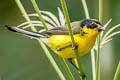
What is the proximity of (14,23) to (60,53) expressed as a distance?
1.05 metres

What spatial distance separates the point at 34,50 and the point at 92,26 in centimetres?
119

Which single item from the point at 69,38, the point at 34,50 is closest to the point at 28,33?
the point at 69,38

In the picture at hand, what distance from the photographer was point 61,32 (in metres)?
1.22

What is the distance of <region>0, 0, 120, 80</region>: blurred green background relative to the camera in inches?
76.7

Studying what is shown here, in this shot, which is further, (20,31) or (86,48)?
(86,48)

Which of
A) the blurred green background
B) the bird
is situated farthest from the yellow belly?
the blurred green background

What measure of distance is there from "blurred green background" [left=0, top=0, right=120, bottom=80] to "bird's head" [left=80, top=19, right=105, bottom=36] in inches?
25.2

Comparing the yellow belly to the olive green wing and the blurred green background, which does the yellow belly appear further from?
the blurred green background

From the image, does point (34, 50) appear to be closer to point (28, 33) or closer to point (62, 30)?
point (62, 30)

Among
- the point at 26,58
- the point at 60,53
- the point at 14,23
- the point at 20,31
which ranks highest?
the point at 20,31

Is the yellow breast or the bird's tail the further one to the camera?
the yellow breast

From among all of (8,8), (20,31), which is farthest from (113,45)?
(20,31)

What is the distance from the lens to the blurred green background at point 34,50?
1.95m

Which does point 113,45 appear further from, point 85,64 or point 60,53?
point 60,53
